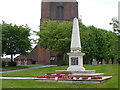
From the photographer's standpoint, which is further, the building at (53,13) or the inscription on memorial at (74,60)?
the building at (53,13)

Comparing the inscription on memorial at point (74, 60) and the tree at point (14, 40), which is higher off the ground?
the tree at point (14, 40)

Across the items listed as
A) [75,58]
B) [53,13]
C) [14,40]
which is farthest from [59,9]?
[75,58]

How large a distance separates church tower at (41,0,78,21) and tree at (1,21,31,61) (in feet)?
77.7

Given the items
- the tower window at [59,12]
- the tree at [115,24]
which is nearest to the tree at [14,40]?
the tree at [115,24]

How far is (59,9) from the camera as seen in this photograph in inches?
2598

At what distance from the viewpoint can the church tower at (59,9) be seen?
211 ft

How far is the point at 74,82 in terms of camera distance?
54.0ft

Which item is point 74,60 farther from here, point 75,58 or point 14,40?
point 14,40

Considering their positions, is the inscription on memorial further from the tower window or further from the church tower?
the tower window

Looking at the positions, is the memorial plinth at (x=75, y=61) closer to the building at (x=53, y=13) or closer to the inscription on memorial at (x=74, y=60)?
the inscription on memorial at (x=74, y=60)

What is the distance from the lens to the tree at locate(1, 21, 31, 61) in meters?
39.1

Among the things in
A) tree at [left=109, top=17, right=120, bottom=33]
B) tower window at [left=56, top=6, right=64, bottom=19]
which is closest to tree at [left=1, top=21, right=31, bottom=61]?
tree at [left=109, top=17, right=120, bottom=33]

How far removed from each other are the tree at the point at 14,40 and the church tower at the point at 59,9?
23696 mm

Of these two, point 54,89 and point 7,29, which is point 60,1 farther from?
point 54,89
